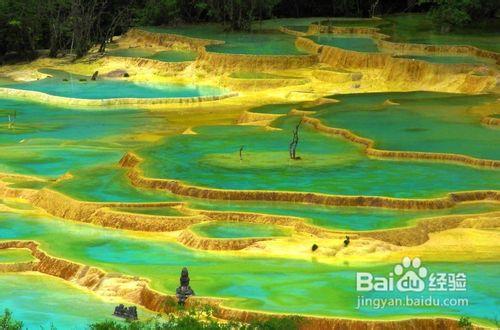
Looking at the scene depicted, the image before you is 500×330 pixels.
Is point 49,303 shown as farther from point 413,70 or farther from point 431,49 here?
point 431,49

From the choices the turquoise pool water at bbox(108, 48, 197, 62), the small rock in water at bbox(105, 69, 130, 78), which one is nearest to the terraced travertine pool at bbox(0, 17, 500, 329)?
the small rock in water at bbox(105, 69, 130, 78)

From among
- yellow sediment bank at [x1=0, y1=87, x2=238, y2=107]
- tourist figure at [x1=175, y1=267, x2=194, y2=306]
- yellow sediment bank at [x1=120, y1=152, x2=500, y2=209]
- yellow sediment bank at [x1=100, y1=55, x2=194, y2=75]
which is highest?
tourist figure at [x1=175, y1=267, x2=194, y2=306]

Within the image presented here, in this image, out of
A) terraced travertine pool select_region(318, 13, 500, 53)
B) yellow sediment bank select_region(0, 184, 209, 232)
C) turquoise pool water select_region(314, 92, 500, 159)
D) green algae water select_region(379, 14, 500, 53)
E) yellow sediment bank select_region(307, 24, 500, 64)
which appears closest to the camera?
yellow sediment bank select_region(0, 184, 209, 232)

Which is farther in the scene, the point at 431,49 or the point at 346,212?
the point at 431,49

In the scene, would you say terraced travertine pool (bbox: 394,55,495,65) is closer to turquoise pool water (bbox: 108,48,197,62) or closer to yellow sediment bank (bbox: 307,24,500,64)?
yellow sediment bank (bbox: 307,24,500,64)

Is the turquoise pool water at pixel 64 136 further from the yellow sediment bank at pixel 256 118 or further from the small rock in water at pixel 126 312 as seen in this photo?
the small rock in water at pixel 126 312

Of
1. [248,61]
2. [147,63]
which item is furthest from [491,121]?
[147,63]

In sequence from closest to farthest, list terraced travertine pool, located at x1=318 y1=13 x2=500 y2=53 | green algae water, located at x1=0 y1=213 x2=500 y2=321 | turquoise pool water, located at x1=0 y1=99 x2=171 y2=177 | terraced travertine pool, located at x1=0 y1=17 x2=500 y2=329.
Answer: green algae water, located at x1=0 y1=213 x2=500 y2=321 < terraced travertine pool, located at x1=0 y1=17 x2=500 y2=329 < turquoise pool water, located at x1=0 y1=99 x2=171 y2=177 < terraced travertine pool, located at x1=318 y1=13 x2=500 y2=53

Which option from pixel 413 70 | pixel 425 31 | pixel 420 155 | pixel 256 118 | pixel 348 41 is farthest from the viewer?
pixel 425 31
